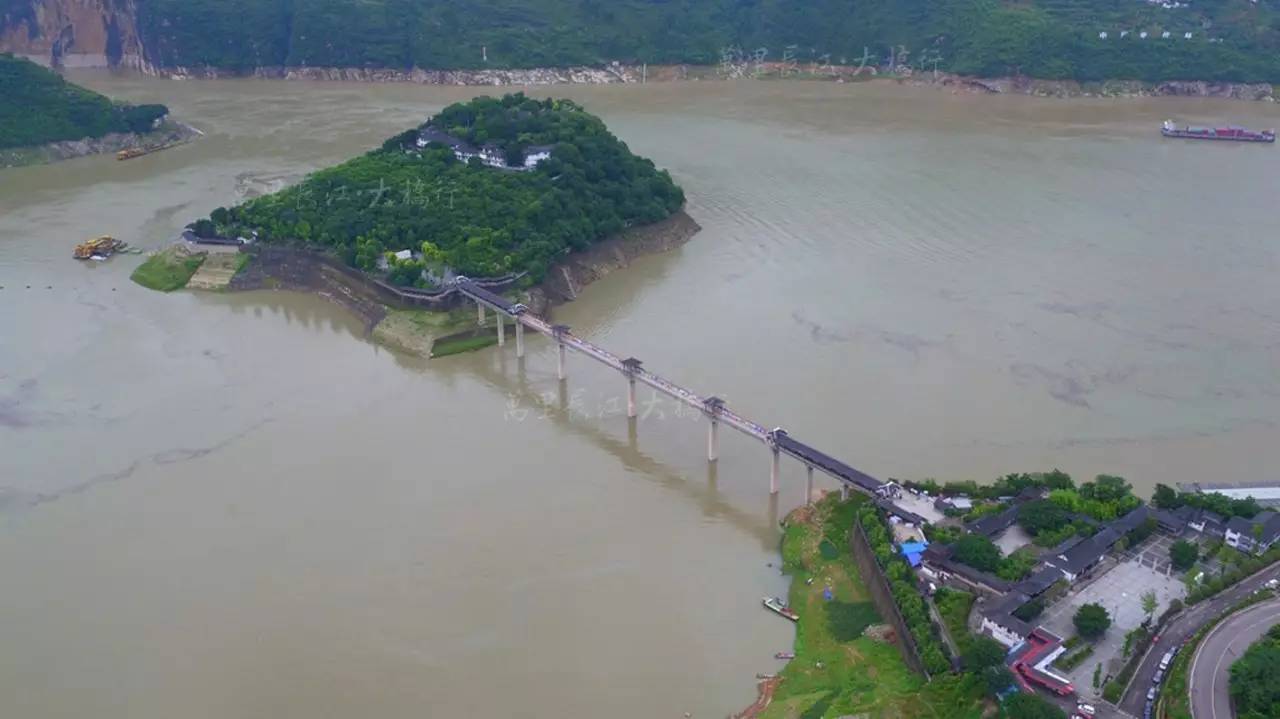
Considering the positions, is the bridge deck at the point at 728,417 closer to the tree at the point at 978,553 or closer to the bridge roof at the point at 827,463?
the bridge roof at the point at 827,463

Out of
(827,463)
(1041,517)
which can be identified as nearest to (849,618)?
(827,463)

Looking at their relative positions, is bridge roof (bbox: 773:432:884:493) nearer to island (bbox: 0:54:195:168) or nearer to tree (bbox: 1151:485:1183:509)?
tree (bbox: 1151:485:1183:509)

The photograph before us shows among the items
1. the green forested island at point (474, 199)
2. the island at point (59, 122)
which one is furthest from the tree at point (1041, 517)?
the island at point (59, 122)

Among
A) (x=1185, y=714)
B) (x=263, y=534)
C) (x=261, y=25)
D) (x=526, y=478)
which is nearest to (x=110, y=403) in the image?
(x=263, y=534)

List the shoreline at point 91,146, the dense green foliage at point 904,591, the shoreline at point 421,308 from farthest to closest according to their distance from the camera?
1. the shoreline at point 91,146
2. the shoreline at point 421,308
3. the dense green foliage at point 904,591

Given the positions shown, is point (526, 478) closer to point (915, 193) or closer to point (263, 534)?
point (263, 534)
